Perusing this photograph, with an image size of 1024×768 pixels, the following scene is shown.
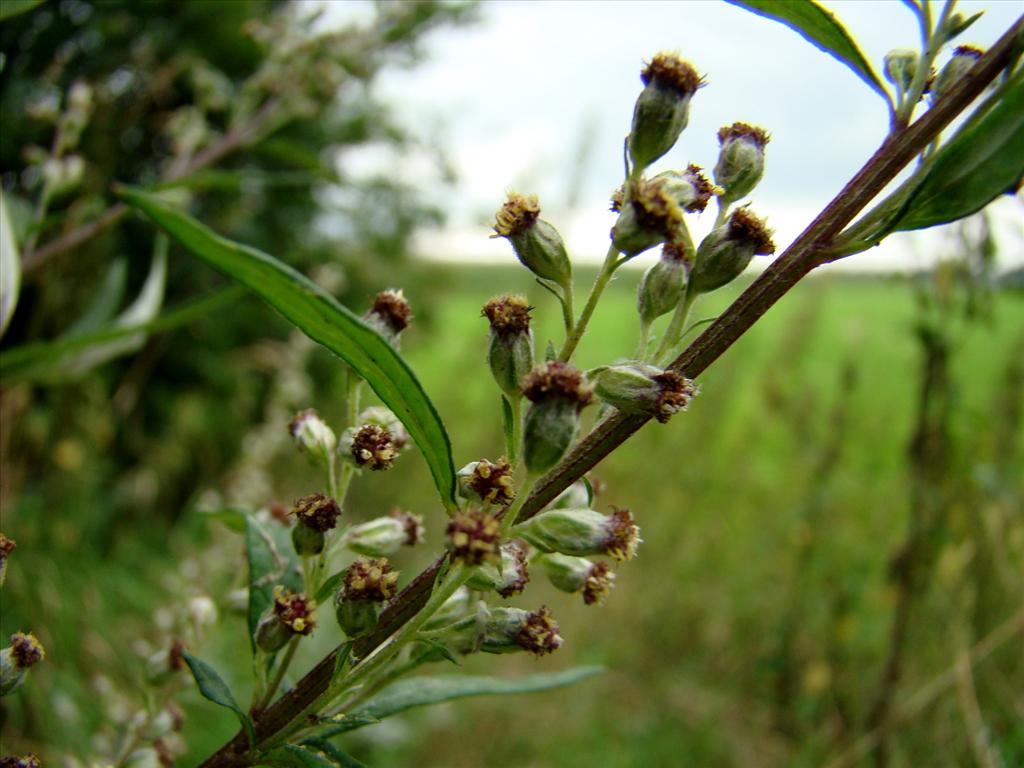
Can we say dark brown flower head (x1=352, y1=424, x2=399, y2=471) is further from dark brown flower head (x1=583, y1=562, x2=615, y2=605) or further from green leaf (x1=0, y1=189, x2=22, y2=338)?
green leaf (x1=0, y1=189, x2=22, y2=338)

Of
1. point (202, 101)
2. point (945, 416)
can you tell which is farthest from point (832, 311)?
point (202, 101)

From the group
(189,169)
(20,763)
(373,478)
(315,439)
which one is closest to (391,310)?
(315,439)

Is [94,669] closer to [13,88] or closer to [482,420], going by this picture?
[13,88]

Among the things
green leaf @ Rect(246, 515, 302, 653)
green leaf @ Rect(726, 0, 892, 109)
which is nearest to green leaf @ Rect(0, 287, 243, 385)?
green leaf @ Rect(246, 515, 302, 653)

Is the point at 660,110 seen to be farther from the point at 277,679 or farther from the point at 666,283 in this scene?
the point at 277,679

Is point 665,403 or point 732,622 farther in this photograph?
point 732,622

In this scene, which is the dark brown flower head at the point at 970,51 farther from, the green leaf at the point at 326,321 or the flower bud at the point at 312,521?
the flower bud at the point at 312,521
